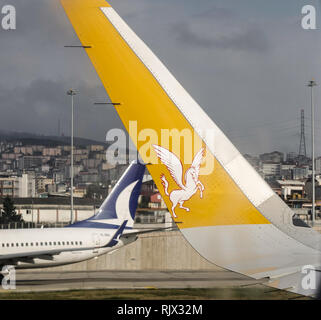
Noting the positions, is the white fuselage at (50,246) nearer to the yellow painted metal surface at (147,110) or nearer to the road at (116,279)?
the road at (116,279)

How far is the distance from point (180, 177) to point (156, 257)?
1270 inches

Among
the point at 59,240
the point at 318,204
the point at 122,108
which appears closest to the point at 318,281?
the point at 122,108

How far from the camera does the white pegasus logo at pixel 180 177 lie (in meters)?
4.50

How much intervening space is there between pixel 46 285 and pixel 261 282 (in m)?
24.0

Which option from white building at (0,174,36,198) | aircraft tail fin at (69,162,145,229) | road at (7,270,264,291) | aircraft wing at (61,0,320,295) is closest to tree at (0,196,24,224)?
road at (7,270,264,291)

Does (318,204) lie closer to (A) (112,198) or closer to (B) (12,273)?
(A) (112,198)

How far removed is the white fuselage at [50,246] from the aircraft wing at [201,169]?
23.7m

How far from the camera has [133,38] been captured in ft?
15.1

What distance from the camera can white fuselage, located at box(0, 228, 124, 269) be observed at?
90.7 feet

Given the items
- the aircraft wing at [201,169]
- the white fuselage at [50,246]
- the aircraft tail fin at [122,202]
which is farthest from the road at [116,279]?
the aircraft wing at [201,169]

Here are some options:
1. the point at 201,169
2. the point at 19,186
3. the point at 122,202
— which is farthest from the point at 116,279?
the point at 19,186

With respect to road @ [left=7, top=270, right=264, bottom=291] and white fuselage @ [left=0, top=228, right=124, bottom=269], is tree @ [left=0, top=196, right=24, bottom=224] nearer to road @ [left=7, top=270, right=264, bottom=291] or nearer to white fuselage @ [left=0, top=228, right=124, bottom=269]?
road @ [left=7, top=270, right=264, bottom=291]

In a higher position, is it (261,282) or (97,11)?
(97,11)

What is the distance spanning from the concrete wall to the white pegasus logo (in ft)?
104
